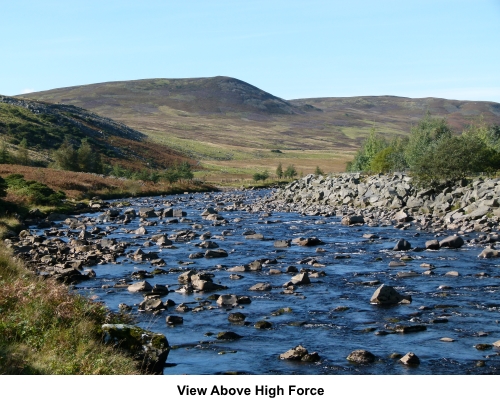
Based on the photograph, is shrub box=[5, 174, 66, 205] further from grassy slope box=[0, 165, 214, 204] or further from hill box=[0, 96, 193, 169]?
hill box=[0, 96, 193, 169]

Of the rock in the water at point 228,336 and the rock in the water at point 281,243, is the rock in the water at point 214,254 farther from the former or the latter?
the rock in the water at point 228,336

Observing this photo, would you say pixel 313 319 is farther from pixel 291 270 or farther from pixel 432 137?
pixel 432 137

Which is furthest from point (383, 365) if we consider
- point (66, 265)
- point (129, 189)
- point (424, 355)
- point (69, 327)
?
point (129, 189)

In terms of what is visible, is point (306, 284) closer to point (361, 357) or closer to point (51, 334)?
point (361, 357)

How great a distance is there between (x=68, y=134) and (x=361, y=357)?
140379 mm

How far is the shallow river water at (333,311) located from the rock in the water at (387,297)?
0.40m

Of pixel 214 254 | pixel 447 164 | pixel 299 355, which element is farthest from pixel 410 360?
pixel 447 164

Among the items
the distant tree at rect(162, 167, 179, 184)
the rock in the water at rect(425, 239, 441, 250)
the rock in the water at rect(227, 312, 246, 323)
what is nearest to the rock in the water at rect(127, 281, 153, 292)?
the rock in the water at rect(227, 312, 246, 323)

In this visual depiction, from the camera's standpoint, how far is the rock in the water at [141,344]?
13170 mm

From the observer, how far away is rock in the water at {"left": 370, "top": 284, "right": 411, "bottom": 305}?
21.0 meters

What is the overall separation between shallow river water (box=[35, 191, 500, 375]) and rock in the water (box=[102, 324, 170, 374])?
2.58 ft

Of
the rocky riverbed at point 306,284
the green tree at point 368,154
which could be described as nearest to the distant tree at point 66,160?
the green tree at point 368,154

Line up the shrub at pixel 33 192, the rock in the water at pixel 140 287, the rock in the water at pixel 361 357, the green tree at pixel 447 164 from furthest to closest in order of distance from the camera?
the shrub at pixel 33 192 → the green tree at pixel 447 164 → the rock in the water at pixel 140 287 → the rock in the water at pixel 361 357

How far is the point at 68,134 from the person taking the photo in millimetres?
145125
